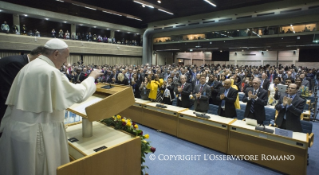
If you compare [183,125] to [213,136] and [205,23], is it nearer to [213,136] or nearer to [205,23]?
[213,136]

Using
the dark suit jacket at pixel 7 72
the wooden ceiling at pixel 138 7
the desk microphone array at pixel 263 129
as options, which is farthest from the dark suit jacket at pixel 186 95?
the wooden ceiling at pixel 138 7

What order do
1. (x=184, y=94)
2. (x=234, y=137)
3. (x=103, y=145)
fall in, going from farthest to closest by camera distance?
1. (x=184, y=94)
2. (x=234, y=137)
3. (x=103, y=145)

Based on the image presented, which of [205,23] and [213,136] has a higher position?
[205,23]

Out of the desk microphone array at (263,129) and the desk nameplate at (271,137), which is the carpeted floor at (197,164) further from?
the desk microphone array at (263,129)

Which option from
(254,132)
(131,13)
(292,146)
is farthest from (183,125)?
(131,13)

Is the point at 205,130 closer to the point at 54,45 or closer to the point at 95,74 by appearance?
the point at 95,74

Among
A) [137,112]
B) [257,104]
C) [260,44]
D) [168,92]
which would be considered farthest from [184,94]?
[260,44]

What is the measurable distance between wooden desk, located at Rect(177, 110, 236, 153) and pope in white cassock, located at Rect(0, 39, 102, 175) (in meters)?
3.30

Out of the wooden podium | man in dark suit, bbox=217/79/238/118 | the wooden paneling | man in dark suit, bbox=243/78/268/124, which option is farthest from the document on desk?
the wooden paneling

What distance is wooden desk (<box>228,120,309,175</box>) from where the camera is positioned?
10.4 feet

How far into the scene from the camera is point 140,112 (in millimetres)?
5992

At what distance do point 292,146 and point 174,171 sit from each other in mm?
2204

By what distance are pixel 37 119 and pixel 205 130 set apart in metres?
3.61

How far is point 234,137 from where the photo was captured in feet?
12.8
